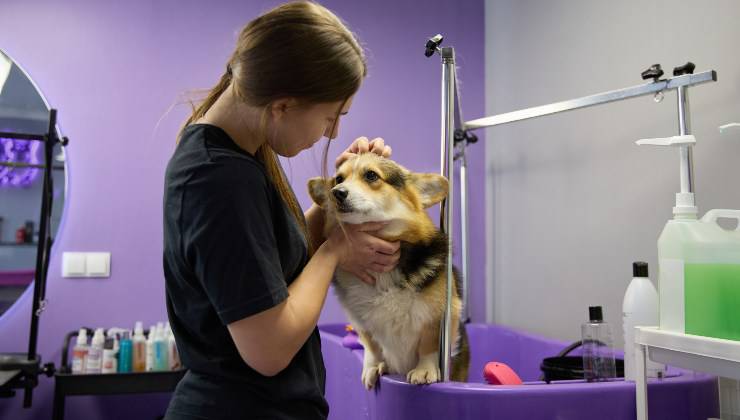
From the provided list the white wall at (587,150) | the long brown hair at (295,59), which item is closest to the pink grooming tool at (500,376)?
the long brown hair at (295,59)

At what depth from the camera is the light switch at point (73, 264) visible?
8.50ft

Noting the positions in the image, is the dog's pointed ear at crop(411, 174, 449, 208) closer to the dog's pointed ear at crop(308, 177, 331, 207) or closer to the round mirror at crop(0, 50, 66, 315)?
the dog's pointed ear at crop(308, 177, 331, 207)

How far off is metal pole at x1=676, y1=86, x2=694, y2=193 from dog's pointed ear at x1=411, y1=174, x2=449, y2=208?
538mm

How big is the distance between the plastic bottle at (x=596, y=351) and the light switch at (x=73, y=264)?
2177 millimetres

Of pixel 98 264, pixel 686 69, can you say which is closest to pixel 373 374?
pixel 686 69

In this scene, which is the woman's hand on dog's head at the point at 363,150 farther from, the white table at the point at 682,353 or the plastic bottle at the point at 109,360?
the plastic bottle at the point at 109,360

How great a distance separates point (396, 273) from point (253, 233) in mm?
570

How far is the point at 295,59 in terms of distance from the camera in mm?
881

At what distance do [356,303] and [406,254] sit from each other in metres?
0.17

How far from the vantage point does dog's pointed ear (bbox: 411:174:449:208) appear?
135cm

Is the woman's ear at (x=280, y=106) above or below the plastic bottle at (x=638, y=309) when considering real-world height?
above

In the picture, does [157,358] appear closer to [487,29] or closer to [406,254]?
[406,254]

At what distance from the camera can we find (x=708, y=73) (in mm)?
1543

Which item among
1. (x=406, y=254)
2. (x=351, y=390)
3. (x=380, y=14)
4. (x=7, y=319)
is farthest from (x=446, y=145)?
(x=7, y=319)
